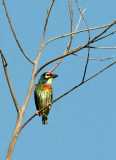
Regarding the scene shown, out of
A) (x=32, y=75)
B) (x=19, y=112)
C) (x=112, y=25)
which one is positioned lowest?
(x=19, y=112)

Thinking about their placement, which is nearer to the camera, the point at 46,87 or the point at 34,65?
the point at 34,65

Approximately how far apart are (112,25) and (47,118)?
5014mm

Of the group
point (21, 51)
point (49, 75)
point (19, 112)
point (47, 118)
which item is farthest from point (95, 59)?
point (47, 118)

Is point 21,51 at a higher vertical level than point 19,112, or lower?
higher

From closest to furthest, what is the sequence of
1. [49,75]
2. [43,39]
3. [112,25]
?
1. [112,25]
2. [43,39]
3. [49,75]

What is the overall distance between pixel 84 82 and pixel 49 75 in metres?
3.84

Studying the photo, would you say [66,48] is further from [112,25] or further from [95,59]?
[112,25]

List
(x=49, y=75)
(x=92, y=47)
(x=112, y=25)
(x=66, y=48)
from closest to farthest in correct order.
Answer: (x=112, y=25)
(x=92, y=47)
(x=66, y=48)
(x=49, y=75)

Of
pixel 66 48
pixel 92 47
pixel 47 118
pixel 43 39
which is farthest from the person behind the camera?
pixel 47 118

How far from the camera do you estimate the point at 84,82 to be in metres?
3.96

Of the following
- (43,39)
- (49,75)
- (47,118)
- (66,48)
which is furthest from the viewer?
(47,118)

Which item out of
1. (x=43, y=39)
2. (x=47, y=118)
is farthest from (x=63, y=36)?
(x=47, y=118)

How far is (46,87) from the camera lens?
26.4 feet

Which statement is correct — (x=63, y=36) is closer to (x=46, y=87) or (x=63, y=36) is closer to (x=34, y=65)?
(x=34, y=65)
